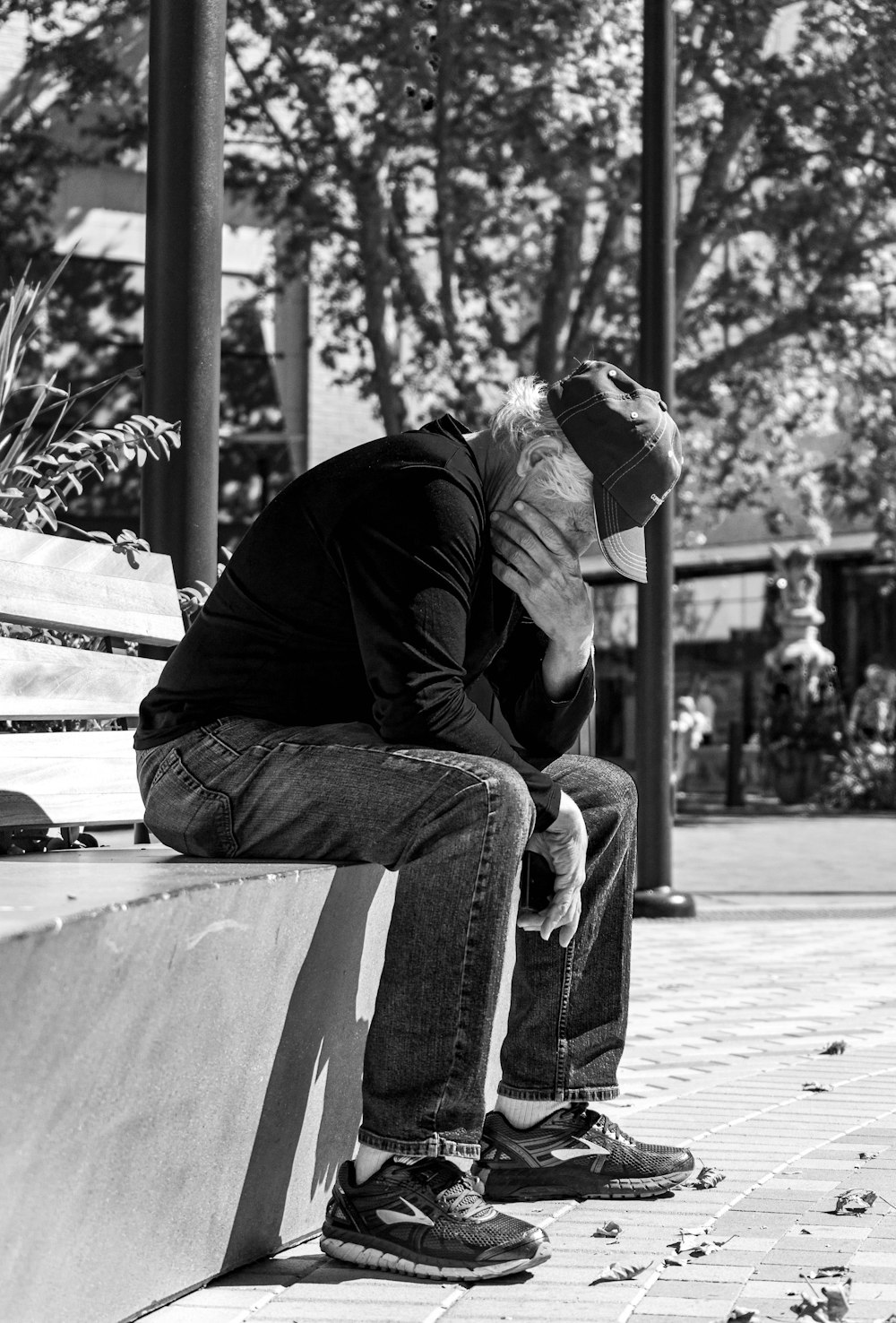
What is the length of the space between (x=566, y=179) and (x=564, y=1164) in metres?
13.0

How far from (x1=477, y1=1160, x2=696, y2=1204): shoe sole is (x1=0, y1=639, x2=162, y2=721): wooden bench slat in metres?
1.20

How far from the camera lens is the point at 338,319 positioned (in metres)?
18.3

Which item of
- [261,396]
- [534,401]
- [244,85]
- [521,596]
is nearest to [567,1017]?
[521,596]

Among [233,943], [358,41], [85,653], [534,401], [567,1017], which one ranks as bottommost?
[567,1017]

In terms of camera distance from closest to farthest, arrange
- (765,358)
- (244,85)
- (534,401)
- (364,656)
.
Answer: (364,656)
(534,401)
(244,85)
(765,358)

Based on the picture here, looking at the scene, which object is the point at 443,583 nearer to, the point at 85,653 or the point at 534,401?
the point at 534,401

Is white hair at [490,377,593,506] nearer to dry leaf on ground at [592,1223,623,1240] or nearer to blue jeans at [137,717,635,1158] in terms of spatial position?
blue jeans at [137,717,635,1158]

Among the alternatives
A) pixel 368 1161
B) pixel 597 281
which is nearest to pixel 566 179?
pixel 597 281

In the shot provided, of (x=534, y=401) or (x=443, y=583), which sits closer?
(x=443, y=583)

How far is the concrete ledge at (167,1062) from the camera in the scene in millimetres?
2180

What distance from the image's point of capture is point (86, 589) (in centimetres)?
379

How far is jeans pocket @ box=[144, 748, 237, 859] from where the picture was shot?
3037 mm

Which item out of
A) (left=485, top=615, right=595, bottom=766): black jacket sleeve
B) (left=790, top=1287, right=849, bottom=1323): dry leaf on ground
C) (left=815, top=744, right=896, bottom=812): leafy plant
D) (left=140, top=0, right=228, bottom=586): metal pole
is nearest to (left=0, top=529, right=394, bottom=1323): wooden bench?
(left=485, top=615, right=595, bottom=766): black jacket sleeve

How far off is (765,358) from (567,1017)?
52.7 feet
